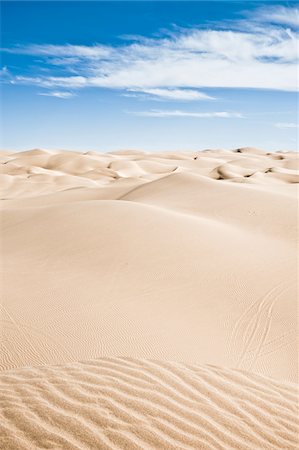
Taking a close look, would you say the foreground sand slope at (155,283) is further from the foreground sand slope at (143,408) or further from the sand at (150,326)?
the foreground sand slope at (143,408)

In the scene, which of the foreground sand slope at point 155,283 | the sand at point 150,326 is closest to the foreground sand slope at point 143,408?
the sand at point 150,326

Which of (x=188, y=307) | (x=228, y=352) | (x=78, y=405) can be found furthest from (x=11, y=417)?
(x=188, y=307)

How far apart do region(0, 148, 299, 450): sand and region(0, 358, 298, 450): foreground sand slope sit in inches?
0.5

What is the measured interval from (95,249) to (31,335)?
4.61 meters

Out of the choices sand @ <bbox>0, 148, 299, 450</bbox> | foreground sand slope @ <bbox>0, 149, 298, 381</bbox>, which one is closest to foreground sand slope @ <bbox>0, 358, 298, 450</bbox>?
sand @ <bbox>0, 148, 299, 450</bbox>

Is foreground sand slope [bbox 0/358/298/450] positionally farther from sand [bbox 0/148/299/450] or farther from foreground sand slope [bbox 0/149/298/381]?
foreground sand slope [bbox 0/149/298/381]

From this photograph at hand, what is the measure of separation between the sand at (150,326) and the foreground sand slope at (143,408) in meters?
0.01

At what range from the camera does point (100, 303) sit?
7195 millimetres

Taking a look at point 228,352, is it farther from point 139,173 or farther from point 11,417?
point 139,173

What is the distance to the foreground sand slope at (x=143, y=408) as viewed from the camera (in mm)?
3242

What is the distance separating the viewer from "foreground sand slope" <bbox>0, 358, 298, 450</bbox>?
3.24 metres

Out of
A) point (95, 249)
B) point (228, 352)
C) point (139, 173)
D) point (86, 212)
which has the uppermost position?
point (139, 173)

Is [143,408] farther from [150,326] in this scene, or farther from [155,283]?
[155,283]

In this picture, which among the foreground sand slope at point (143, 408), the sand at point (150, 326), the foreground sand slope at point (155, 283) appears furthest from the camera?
the foreground sand slope at point (155, 283)
